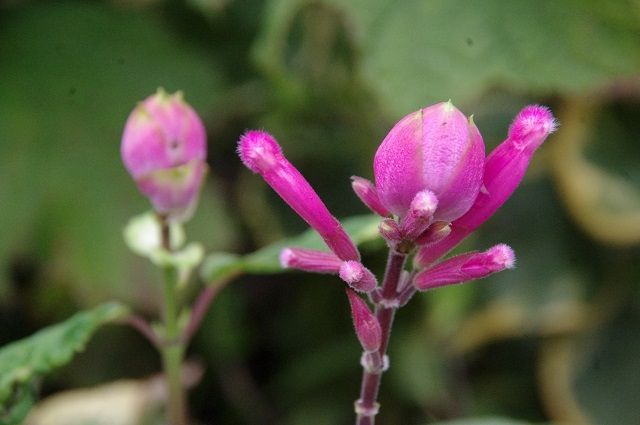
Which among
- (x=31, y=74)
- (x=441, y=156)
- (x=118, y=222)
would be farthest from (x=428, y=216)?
(x=31, y=74)

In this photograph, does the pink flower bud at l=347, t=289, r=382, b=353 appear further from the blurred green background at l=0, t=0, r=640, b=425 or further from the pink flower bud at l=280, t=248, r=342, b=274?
the blurred green background at l=0, t=0, r=640, b=425

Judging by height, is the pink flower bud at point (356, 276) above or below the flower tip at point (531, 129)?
below

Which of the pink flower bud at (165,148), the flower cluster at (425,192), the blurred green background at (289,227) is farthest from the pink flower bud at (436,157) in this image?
the blurred green background at (289,227)

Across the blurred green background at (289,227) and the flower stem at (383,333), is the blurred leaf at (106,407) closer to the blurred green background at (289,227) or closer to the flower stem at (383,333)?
the blurred green background at (289,227)

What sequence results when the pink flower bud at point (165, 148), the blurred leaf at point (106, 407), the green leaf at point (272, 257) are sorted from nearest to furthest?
the pink flower bud at point (165, 148) < the green leaf at point (272, 257) < the blurred leaf at point (106, 407)

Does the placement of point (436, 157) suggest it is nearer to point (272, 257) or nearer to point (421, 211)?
point (421, 211)

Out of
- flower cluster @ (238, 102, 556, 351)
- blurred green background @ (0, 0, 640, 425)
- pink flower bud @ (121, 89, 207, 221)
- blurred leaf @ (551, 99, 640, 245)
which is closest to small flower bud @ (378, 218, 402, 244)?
flower cluster @ (238, 102, 556, 351)

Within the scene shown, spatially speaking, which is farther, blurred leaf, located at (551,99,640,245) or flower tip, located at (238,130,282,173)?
blurred leaf, located at (551,99,640,245)
